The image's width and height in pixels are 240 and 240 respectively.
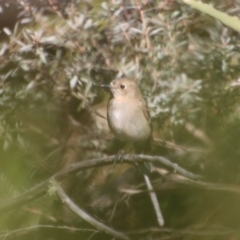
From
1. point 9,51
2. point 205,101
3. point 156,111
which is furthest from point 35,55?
point 205,101

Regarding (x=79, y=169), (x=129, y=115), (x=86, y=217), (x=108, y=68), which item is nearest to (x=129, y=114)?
(x=129, y=115)

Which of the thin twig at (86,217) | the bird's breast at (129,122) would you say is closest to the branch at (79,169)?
the thin twig at (86,217)

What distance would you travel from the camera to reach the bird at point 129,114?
2.39 meters

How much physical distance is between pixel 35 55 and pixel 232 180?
1652mm

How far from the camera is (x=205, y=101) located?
2158 mm

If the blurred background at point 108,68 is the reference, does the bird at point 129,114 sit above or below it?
below

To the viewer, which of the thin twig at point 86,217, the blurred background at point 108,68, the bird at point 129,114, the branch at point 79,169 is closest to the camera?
the branch at point 79,169

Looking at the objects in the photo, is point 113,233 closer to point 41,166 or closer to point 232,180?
point 41,166

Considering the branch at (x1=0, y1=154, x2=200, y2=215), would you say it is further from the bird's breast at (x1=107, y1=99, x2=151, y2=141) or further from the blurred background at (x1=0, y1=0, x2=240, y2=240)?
the bird's breast at (x1=107, y1=99, x2=151, y2=141)

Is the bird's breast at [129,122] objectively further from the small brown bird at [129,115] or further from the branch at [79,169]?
the branch at [79,169]

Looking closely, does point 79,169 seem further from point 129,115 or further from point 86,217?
point 129,115

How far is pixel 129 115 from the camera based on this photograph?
2.53 metres

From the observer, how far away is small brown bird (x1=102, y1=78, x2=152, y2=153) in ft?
7.83

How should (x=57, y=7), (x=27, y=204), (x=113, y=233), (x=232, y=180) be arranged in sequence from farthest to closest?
1. (x=57, y=7)
2. (x=113, y=233)
3. (x=27, y=204)
4. (x=232, y=180)
